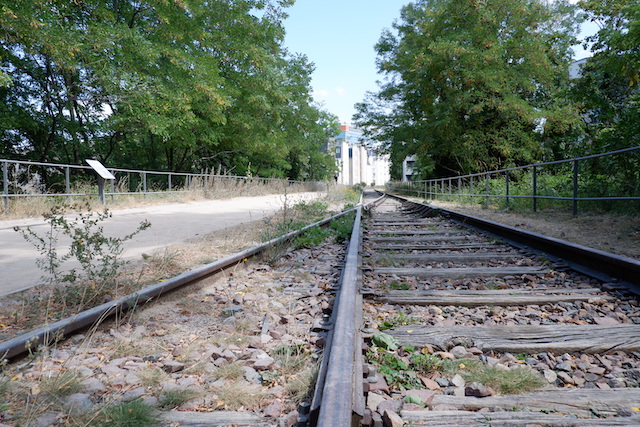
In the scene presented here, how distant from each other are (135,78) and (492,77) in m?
15.1

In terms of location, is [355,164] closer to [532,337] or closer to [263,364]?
[532,337]

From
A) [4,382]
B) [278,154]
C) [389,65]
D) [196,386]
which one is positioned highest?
[389,65]

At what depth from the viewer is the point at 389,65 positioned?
25328 millimetres

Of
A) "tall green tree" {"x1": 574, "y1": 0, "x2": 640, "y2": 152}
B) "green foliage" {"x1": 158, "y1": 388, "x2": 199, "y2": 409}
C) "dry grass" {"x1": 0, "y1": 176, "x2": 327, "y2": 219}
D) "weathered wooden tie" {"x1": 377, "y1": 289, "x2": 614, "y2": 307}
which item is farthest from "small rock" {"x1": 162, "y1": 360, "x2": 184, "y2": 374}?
"tall green tree" {"x1": 574, "y1": 0, "x2": 640, "y2": 152}

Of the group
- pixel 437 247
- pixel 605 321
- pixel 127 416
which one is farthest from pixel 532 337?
pixel 437 247

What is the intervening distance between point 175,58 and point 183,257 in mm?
14343

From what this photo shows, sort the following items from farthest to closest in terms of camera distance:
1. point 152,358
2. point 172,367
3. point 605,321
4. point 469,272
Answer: point 469,272, point 605,321, point 152,358, point 172,367

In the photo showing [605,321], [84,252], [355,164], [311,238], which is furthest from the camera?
[355,164]

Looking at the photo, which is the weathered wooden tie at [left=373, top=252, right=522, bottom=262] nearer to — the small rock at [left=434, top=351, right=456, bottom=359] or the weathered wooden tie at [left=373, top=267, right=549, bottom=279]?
the weathered wooden tie at [left=373, top=267, right=549, bottom=279]

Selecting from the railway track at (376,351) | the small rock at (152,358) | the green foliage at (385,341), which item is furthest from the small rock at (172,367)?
the green foliage at (385,341)

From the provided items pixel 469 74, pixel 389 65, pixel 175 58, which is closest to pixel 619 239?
pixel 469 74

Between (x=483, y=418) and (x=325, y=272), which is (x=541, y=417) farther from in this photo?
(x=325, y=272)

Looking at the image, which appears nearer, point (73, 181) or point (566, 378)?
point (566, 378)

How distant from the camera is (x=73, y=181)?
15.4 m
